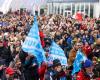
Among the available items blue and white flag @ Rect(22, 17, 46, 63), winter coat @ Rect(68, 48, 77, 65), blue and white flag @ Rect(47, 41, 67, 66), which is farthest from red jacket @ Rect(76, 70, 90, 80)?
winter coat @ Rect(68, 48, 77, 65)

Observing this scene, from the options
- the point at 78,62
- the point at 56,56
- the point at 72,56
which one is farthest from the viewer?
the point at 72,56

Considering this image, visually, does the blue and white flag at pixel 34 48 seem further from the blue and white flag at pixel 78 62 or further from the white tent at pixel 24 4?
the white tent at pixel 24 4

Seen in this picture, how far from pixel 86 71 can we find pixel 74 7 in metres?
53.2

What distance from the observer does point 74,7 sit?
2611 inches

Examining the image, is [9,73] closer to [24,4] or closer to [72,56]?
[72,56]

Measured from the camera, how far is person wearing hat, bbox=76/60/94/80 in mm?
13219

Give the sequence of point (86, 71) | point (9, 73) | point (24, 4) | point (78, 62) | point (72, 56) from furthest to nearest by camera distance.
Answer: point (24, 4)
point (72, 56)
point (78, 62)
point (9, 73)
point (86, 71)

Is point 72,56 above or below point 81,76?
below

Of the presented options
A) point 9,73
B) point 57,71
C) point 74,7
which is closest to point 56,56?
point 57,71

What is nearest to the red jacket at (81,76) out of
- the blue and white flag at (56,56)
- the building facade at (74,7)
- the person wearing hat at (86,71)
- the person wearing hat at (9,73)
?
the person wearing hat at (86,71)

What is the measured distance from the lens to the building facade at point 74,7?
209 feet

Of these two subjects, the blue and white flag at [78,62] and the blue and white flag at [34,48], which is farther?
the blue and white flag at [34,48]

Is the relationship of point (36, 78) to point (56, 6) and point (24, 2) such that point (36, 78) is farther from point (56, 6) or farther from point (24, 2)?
point (56, 6)

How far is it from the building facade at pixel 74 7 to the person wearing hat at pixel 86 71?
4774 centimetres
